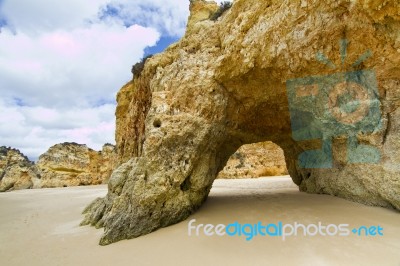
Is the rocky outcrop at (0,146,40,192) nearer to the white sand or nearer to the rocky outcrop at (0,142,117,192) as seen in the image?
the rocky outcrop at (0,142,117,192)

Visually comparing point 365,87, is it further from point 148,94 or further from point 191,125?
point 148,94

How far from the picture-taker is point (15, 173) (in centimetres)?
2808

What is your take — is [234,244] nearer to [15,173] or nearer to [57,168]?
[57,168]

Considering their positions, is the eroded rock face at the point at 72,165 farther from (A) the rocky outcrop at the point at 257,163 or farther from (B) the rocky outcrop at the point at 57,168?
(A) the rocky outcrop at the point at 257,163

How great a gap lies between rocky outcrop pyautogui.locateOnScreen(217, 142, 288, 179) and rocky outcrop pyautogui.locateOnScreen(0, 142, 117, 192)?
44.7ft

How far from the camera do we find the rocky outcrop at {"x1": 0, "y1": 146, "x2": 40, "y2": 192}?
27484 mm

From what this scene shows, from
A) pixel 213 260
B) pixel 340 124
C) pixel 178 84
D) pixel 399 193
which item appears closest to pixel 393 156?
pixel 399 193

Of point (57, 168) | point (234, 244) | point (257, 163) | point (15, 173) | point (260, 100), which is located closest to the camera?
point (234, 244)

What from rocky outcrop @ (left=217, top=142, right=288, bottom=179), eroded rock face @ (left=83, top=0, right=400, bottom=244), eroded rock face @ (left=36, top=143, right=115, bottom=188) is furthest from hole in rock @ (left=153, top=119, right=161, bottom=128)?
eroded rock face @ (left=36, top=143, right=115, bottom=188)

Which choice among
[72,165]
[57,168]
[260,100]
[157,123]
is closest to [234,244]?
[157,123]

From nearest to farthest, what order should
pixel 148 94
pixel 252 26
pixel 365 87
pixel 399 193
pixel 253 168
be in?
pixel 399 193 < pixel 365 87 < pixel 252 26 < pixel 148 94 < pixel 253 168

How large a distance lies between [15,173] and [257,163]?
27.5m

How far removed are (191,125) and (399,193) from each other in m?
4.35

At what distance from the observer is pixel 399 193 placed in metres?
4.53
